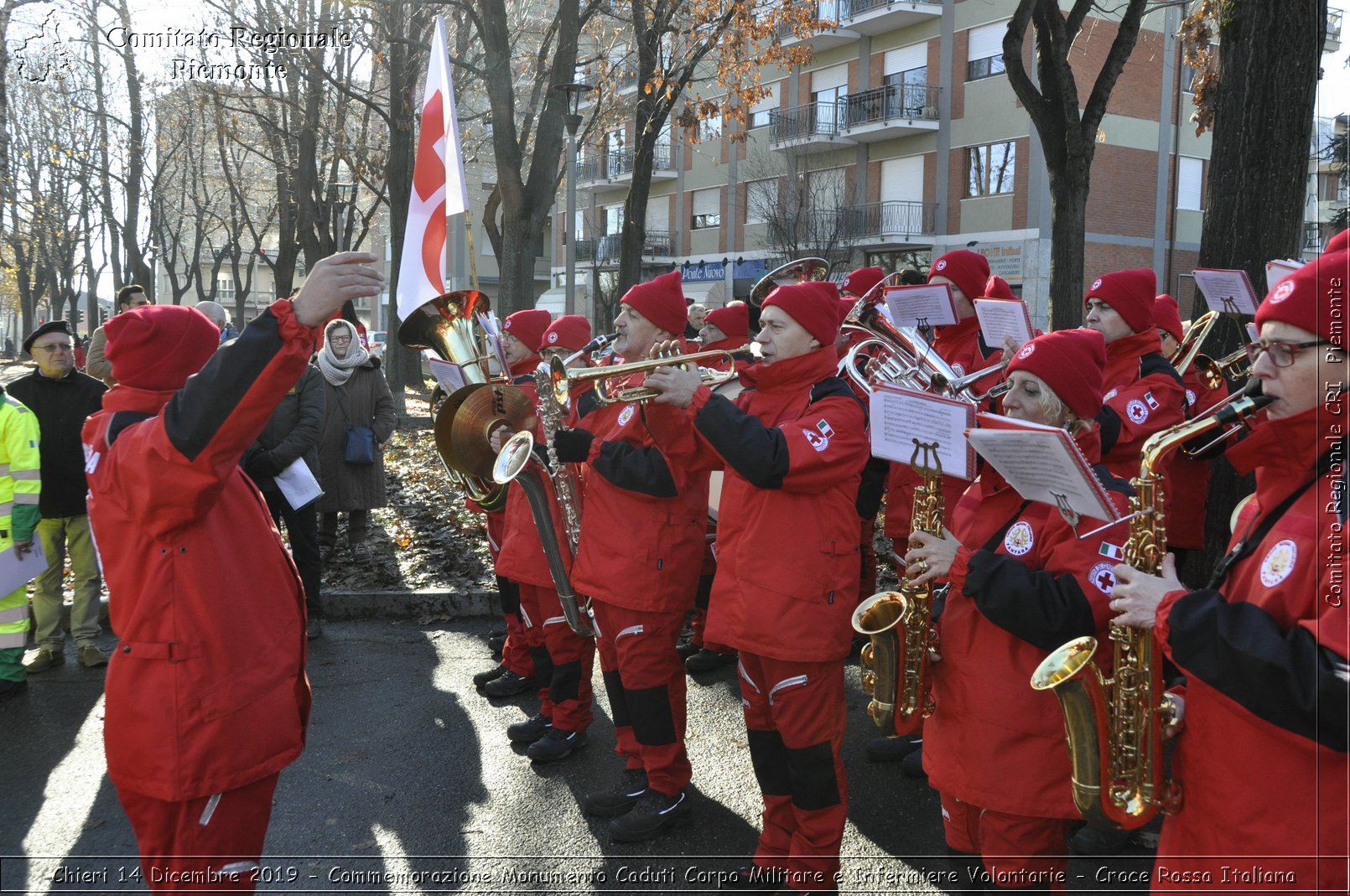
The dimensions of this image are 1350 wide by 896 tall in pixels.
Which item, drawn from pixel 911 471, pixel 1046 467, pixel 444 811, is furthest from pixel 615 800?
pixel 1046 467

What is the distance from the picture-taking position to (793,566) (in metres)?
3.73

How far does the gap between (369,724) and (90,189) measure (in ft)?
107

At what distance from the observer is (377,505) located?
328 inches

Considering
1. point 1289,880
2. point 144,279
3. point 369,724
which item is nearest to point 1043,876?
point 1289,880

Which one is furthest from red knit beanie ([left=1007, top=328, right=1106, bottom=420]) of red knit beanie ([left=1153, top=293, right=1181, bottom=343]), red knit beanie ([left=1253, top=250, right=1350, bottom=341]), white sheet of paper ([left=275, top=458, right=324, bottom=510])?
white sheet of paper ([left=275, top=458, right=324, bottom=510])

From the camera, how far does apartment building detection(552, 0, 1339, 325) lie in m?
28.8

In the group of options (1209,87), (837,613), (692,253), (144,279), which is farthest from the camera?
(692,253)

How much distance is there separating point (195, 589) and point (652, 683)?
2157mm

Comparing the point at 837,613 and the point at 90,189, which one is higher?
the point at 90,189

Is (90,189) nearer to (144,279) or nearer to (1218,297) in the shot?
(144,279)

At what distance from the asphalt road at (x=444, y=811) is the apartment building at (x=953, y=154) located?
23512 millimetres

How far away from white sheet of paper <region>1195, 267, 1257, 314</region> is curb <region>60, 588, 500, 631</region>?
5256 mm

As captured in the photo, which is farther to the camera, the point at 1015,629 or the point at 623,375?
the point at 623,375

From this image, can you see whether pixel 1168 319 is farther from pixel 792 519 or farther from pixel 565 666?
pixel 565 666
